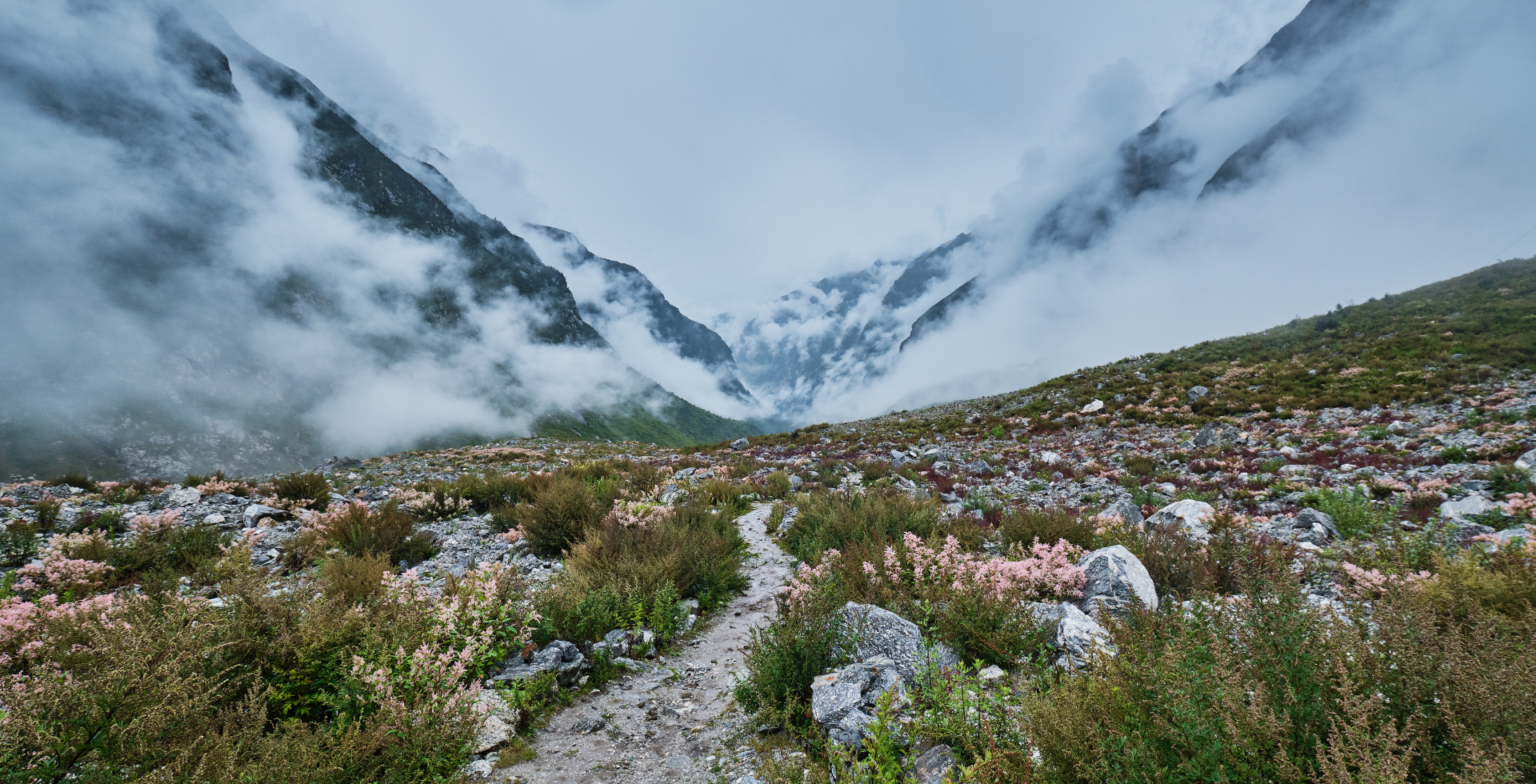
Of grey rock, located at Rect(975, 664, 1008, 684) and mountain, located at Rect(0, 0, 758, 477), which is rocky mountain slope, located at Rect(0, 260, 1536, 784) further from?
mountain, located at Rect(0, 0, 758, 477)

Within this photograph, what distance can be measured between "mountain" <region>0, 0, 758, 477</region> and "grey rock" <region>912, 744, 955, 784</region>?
127211 mm

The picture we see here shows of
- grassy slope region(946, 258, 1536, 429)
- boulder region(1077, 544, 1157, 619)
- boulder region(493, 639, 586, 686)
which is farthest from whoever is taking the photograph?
grassy slope region(946, 258, 1536, 429)

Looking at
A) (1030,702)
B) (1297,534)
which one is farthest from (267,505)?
(1297,534)

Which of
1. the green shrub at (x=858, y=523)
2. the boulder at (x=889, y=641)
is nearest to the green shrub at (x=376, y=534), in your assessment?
the green shrub at (x=858, y=523)

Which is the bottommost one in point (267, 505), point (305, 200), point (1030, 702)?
point (1030, 702)

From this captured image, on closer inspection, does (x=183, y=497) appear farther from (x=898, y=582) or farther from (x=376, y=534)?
(x=898, y=582)

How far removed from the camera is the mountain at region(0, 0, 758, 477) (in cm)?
9331

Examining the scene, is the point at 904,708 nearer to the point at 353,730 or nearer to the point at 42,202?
the point at 353,730

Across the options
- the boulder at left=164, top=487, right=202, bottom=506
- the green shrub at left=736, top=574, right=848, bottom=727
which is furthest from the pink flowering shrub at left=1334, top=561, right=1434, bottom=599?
the boulder at left=164, top=487, right=202, bottom=506

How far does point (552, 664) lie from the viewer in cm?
559

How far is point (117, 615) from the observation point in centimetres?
405

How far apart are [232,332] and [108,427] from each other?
58149 millimetres

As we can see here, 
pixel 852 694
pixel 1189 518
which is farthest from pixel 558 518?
pixel 1189 518

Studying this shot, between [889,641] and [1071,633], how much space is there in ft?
5.67
